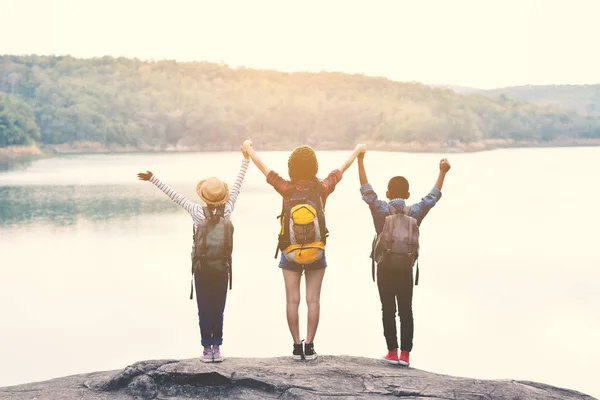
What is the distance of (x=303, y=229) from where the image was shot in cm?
564

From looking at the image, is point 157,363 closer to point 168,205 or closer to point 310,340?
point 310,340

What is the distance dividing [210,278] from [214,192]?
59cm

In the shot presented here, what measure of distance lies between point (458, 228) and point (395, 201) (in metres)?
23.5

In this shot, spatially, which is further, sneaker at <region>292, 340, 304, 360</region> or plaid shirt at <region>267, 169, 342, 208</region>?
sneaker at <region>292, 340, 304, 360</region>

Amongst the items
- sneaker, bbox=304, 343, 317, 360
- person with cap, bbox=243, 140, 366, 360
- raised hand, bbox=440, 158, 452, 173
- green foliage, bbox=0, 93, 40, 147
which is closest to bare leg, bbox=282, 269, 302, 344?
person with cap, bbox=243, 140, 366, 360

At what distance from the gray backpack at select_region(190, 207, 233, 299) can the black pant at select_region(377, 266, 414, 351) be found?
1.08 meters

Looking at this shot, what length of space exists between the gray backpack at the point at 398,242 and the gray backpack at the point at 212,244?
1036 millimetres

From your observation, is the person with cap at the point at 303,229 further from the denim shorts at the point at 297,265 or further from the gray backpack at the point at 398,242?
the gray backpack at the point at 398,242

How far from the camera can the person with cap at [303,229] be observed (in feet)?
18.5

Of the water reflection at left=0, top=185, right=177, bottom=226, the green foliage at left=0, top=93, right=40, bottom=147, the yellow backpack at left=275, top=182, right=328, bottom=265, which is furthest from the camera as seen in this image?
the green foliage at left=0, top=93, right=40, bottom=147

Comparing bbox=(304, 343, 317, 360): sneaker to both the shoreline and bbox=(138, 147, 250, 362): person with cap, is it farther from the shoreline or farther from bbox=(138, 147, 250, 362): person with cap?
the shoreline

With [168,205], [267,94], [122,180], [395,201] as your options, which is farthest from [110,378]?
[267,94]

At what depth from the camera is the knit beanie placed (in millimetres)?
5688

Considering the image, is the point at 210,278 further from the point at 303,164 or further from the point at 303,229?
the point at 303,164
